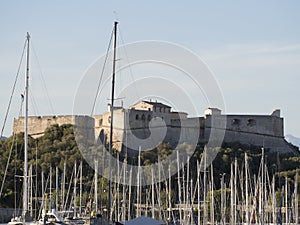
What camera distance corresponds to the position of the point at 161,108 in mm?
85750

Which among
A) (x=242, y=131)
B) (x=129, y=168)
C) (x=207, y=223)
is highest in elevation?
(x=242, y=131)

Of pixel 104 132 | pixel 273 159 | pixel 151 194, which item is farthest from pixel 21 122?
pixel 151 194

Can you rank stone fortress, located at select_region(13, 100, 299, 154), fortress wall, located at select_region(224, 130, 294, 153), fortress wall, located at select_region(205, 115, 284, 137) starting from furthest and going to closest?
fortress wall, located at select_region(205, 115, 284, 137) → fortress wall, located at select_region(224, 130, 294, 153) → stone fortress, located at select_region(13, 100, 299, 154)

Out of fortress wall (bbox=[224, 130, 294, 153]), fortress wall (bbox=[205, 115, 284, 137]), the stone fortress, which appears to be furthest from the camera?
fortress wall (bbox=[205, 115, 284, 137])

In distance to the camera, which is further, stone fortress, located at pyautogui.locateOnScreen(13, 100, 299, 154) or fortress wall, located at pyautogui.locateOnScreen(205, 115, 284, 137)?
fortress wall, located at pyautogui.locateOnScreen(205, 115, 284, 137)

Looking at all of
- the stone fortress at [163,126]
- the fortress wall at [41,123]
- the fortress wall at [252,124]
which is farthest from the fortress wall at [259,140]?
the fortress wall at [41,123]

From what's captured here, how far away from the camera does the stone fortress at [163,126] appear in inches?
3177

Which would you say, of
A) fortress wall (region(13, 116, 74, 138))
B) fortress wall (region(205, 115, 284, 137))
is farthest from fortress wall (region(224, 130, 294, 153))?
fortress wall (region(13, 116, 74, 138))

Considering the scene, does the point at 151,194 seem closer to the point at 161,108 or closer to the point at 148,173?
the point at 148,173

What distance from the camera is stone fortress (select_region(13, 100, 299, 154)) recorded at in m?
80.7

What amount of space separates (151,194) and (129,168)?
595 centimetres

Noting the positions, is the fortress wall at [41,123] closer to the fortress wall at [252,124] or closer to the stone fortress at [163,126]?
the stone fortress at [163,126]

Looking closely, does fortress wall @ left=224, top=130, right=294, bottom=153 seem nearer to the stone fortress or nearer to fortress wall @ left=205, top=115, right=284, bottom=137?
the stone fortress

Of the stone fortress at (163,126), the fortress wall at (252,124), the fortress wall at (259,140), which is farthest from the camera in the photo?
the fortress wall at (252,124)
